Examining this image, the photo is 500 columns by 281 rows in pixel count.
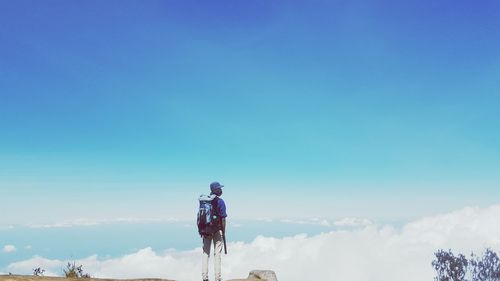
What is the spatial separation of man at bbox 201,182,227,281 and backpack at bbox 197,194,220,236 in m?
0.06

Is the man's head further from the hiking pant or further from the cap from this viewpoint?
the hiking pant

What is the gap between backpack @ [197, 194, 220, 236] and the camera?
13562 millimetres

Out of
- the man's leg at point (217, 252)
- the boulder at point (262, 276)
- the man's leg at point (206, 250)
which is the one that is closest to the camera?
the man's leg at point (217, 252)

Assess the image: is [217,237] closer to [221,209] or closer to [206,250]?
[206,250]

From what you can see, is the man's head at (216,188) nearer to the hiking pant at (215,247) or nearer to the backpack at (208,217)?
the backpack at (208,217)

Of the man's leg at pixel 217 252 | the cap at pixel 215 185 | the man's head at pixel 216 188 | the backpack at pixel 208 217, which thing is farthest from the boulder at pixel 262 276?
the cap at pixel 215 185

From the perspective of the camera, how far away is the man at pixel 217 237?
13516 millimetres

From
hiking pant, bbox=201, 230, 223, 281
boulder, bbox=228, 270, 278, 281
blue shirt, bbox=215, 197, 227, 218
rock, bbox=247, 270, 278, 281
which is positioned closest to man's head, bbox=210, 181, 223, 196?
blue shirt, bbox=215, 197, 227, 218

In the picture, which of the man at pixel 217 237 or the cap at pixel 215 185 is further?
the cap at pixel 215 185

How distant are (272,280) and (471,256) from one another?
36.5 metres

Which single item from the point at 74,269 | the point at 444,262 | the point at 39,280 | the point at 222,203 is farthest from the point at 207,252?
the point at 444,262

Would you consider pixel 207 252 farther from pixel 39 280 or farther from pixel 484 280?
pixel 484 280

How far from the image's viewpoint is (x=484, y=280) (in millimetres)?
41312

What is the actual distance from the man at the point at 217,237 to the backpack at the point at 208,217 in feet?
0.18
